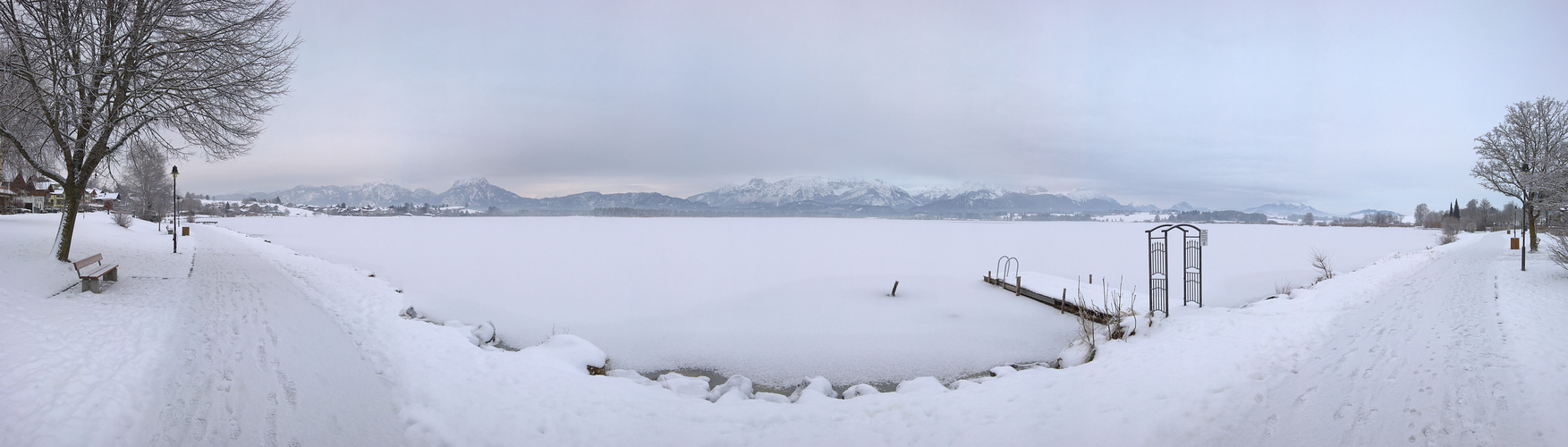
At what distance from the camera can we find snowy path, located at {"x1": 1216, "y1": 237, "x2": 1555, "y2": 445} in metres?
4.07

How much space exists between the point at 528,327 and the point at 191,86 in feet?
22.9

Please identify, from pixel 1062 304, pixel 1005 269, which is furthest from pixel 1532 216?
pixel 1062 304

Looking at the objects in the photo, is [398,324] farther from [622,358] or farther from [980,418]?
[980,418]

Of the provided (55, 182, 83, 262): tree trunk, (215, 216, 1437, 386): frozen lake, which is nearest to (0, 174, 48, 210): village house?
(215, 216, 1437, 386): frozen lake

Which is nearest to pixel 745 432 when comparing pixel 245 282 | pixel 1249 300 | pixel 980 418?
pixel 980 418

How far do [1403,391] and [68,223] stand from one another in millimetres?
18426

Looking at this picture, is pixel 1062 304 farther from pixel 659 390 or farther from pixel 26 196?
pixel 26 196

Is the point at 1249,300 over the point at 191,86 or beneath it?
beneath

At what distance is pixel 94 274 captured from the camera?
297 inches

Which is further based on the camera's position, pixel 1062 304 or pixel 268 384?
pixel 1062 304

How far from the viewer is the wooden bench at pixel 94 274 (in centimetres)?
753

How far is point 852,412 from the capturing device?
4773 millimetres

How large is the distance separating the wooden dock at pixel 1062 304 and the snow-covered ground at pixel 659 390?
2.46ft

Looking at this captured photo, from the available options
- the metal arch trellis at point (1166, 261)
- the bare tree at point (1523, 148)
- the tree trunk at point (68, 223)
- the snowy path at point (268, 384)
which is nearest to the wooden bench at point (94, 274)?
the snowy path at point (268, 384)
